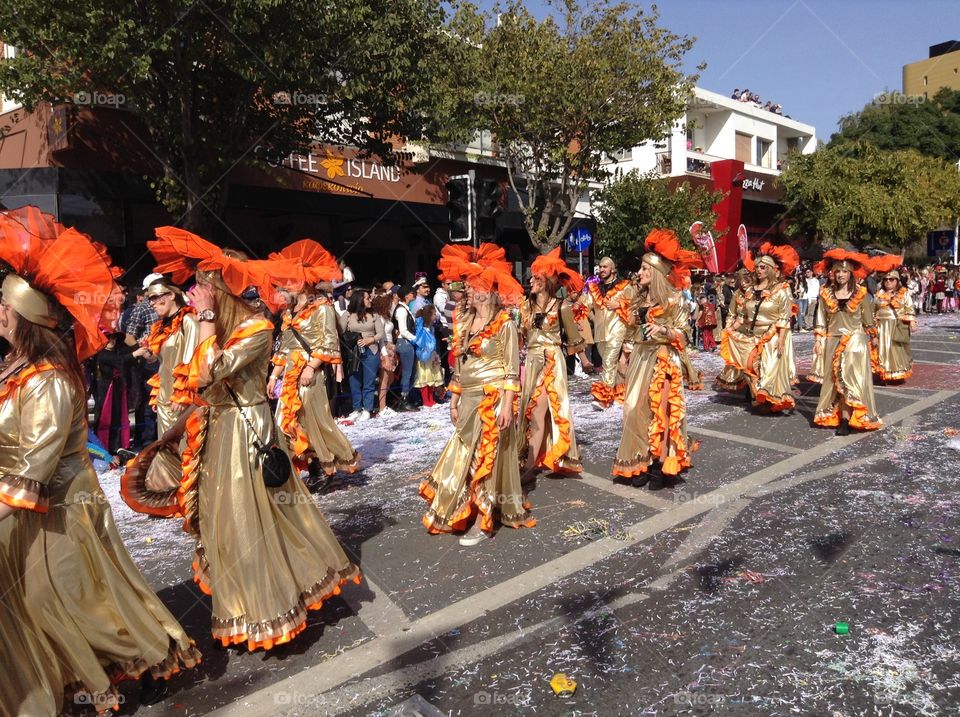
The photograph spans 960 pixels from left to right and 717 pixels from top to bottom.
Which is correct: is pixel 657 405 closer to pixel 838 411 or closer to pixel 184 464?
pixel 838 411

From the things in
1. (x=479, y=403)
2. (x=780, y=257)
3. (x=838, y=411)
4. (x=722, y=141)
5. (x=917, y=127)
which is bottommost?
(x=838, y=411)

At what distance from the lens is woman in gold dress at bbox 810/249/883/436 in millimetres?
8086

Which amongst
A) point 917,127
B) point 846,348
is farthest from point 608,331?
point 917,127

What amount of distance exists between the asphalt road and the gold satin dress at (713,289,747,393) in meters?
3.09

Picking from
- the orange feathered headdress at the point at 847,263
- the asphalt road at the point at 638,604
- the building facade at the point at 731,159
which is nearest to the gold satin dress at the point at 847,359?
the orange feathered headdress at the point at 847,263

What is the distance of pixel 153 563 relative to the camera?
5004mm

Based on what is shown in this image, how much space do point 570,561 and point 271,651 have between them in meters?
1.95

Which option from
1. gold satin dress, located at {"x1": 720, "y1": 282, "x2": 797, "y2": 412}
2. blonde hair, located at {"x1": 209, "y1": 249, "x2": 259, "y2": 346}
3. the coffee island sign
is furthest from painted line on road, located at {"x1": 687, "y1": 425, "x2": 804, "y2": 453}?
the coffee island sign

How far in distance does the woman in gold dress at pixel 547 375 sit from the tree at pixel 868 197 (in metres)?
27.9

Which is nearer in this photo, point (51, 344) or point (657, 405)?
point (51, 344)

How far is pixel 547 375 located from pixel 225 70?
9.11 m

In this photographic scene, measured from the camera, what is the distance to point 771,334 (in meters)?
9.04

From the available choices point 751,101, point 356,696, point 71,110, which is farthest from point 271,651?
point 751,101

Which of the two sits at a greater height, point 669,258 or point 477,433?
point 669,258
